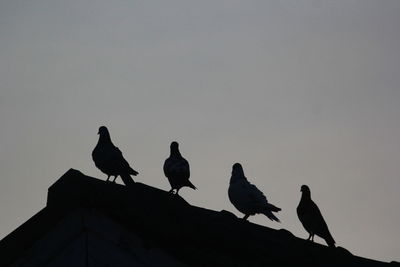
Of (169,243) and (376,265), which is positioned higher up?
(376,265)

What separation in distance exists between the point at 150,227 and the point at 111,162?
6315 millimetres

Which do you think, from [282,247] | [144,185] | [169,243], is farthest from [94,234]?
[144,185]

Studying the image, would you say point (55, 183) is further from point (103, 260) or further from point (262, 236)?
point (262, 236)

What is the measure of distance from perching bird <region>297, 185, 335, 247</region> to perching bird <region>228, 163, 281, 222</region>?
39 cm

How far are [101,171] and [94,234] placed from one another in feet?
21.0

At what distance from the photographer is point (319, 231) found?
31.1 feet

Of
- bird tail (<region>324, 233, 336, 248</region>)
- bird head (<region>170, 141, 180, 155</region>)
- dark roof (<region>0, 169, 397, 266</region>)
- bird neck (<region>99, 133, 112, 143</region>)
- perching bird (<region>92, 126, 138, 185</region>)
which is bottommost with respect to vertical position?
dark roof (<region>0, 169, 397, 266</region>)

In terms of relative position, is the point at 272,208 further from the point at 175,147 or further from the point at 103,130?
the point at 103,130

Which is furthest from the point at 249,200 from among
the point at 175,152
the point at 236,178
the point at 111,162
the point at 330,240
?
the point at 111,162

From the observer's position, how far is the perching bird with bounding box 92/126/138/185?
10891mm

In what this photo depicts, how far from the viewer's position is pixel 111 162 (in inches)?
429

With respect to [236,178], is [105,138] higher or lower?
higher

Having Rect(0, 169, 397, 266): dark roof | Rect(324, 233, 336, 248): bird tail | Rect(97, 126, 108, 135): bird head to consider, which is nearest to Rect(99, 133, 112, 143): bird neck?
Rect(97, 126, 108, 135): bird head

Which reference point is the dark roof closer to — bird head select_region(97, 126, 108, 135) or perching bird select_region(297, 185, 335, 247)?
perching bird select_region(297, 185, 335, 247)
